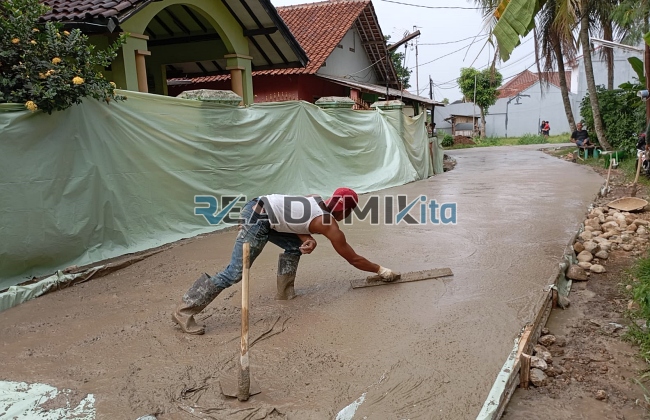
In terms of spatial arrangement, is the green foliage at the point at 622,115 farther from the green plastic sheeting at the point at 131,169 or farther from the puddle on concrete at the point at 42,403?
the puddle on concrete at the point at 42,403

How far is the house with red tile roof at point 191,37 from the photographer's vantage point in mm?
7354

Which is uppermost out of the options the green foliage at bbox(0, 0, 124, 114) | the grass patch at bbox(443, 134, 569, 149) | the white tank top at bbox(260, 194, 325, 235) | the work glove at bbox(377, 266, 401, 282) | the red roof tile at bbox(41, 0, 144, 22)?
the red roof tile at bbox(41, 0, 144, 22)

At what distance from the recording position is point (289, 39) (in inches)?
410

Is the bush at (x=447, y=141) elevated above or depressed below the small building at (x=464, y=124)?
below

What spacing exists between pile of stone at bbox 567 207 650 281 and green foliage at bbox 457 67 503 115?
1185 inches

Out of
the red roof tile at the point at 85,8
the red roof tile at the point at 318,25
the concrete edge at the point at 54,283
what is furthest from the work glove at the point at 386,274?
the red roof tile at the point at 318,25

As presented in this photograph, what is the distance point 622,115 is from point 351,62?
9480 mm

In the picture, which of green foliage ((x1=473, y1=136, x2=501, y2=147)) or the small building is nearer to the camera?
green foliage ((x1=473, y1=136, x2=501, y2=147))

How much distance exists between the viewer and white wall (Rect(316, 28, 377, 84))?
17234 mm

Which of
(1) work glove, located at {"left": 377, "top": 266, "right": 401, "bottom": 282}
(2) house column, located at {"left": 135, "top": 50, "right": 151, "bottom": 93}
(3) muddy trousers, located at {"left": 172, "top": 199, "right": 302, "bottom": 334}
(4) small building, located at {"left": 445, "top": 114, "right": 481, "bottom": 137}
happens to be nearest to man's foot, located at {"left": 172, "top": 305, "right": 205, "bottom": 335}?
(3) muddy trousers, located at {"left": 172, "top": 199, "right": 302, "bottom": 334}

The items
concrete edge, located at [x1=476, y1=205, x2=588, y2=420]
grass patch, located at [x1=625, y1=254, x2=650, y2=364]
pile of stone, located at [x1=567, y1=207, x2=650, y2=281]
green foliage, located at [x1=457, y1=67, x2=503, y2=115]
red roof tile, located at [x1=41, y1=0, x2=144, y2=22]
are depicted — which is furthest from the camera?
green foliage, located at [x1=457, y1=67, x2=503, y2=115]

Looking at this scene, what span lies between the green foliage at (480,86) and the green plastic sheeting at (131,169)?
29030mm

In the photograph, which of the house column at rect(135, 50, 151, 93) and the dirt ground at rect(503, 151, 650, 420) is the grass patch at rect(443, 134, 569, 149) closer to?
the house column at rect(135, 50, 151, 93)

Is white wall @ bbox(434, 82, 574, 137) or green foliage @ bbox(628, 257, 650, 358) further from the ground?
white wall @ bbox(434, 82, 574, 137)
